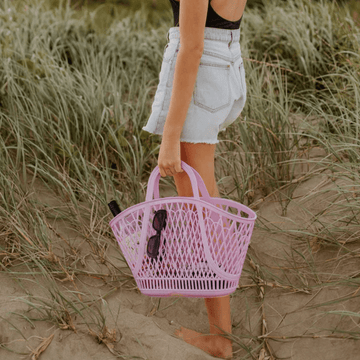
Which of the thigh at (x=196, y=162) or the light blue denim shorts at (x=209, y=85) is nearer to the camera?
the light blue denim shorts at (x=209, y=85)

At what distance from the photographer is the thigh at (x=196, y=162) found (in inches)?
69.6

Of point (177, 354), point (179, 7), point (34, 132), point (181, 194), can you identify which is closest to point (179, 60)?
point (179, 7)

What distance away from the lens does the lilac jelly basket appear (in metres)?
Answer: 1.64

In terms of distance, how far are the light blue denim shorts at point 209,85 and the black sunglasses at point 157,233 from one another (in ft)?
0.93

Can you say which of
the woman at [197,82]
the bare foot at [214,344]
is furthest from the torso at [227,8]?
the bare foot at [214,344]

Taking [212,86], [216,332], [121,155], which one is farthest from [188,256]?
[121,155]

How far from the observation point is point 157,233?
1.70m

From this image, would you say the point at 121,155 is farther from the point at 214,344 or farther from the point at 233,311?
the point at 214,344

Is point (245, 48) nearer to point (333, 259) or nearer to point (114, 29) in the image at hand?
point (114, 29)

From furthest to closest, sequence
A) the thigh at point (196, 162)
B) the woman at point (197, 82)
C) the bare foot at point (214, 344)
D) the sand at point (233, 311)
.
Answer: the bare foot at point (214, 344)
the sand at point (233, 311)
the thigh at point (196, 162)
the woman at point (197, 82)

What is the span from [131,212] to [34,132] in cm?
125

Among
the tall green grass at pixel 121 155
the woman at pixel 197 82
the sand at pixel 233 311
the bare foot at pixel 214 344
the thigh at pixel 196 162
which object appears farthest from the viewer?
the tall green grass at pixel 121 155

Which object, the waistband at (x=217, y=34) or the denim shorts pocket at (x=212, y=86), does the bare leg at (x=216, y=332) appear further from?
the waistband at (x=217, y=34)

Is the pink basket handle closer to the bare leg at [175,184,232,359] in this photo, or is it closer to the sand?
the bare leg at [175,184,232,359]
